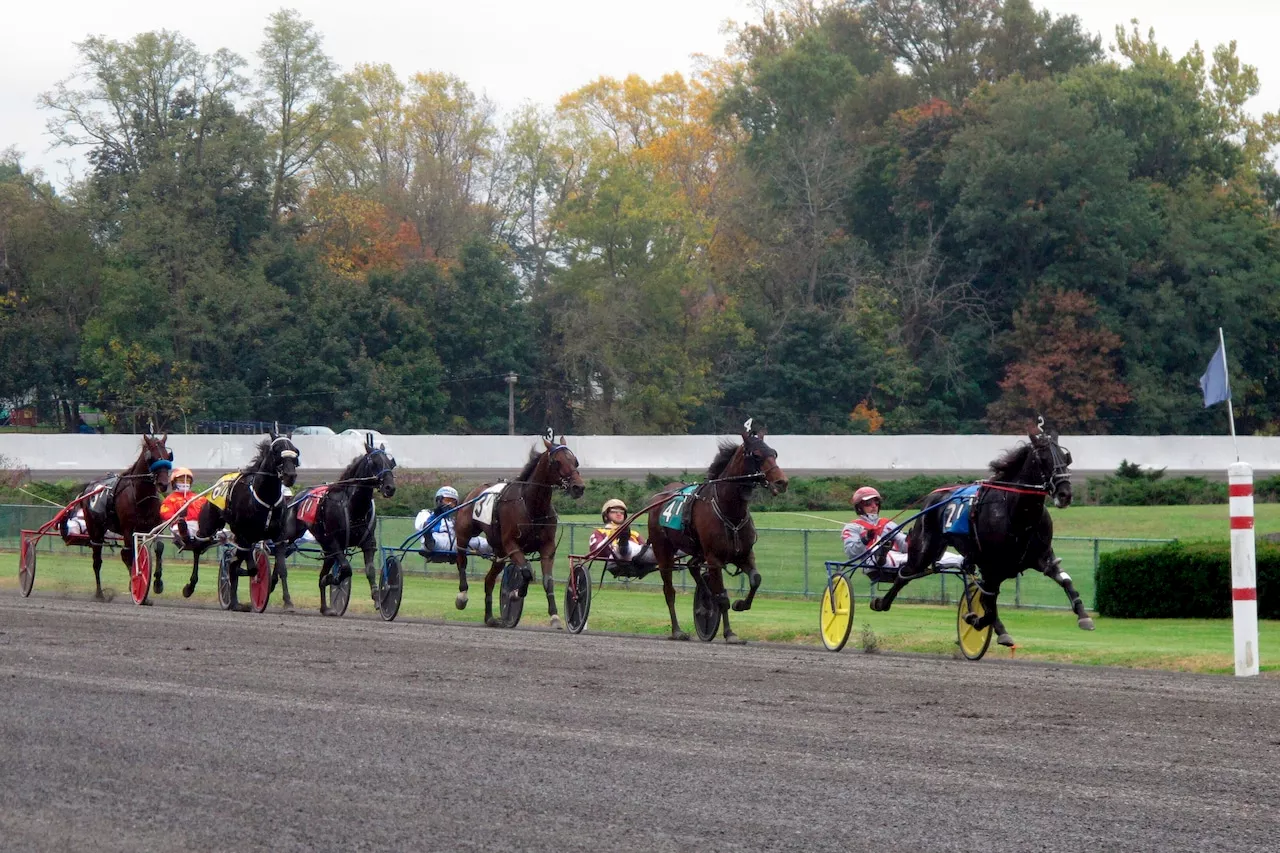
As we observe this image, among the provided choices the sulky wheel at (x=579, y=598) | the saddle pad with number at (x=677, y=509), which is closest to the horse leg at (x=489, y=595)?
the sulky wheel at (x=579, y=598)

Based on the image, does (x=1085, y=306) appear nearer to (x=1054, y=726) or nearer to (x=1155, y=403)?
(x=1155, y=403)

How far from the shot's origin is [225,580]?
57.5 feet

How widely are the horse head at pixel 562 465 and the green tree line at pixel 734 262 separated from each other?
120 feet

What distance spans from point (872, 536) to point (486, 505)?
4.25 metres

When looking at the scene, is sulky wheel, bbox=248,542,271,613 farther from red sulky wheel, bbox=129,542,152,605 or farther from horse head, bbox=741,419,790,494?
horse head, bbox=741,419,790,494

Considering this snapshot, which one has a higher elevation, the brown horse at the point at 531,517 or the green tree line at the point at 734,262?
the green tree line at the point at 734,262

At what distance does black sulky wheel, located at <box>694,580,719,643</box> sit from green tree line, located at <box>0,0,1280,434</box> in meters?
37.4

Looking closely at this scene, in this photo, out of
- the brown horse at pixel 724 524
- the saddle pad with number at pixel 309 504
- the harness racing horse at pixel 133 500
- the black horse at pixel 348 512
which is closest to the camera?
the brown horse at pixel 724 524

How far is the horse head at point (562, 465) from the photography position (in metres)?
14.4

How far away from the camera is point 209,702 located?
8.63 m

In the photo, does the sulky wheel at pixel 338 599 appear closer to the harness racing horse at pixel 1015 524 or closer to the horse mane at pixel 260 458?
the horse mane at pixel 260 458

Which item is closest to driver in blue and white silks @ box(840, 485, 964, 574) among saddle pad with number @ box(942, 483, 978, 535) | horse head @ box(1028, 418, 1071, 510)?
saddle pad with number @ box(942, 483, 978, 535)

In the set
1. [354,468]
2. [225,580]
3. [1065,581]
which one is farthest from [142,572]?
[1065,581]

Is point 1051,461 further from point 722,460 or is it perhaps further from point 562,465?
point 562,465
